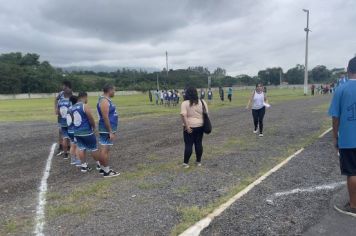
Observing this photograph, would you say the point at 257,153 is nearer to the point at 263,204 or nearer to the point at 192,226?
the point at 263,204

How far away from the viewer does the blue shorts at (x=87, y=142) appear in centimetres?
A: 834

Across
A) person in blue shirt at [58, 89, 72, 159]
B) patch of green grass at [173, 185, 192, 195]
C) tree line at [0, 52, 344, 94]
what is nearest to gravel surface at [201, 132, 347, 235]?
patch of green grass at [173, 185, 192, 195]

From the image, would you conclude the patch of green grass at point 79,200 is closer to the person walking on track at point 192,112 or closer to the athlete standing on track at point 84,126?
the athlete standing on track at point 84,126

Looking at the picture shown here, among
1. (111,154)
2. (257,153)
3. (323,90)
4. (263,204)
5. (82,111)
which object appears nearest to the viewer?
(263,204)

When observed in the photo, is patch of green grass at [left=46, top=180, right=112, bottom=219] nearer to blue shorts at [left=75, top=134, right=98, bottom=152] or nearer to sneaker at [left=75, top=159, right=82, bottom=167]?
blue shorts at [left=75, top=134, right=98, bottom=152]

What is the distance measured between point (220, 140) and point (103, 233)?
801 cm

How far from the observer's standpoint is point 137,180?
24.8ft

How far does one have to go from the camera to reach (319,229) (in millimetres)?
4949

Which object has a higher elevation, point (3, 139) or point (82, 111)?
point (82, 111)

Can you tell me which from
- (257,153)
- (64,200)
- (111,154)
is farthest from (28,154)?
(257,153)

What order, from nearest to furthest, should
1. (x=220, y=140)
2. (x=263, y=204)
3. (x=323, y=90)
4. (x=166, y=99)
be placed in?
1. (x=263, y=204)
2. (x=220, y=140)
3. (x=166, y=99)
4. (x=323, y=90)

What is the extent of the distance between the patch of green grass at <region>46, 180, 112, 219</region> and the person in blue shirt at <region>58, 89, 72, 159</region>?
3.00 meters

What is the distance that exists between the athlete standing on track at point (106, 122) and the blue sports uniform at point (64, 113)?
2379 millimetres

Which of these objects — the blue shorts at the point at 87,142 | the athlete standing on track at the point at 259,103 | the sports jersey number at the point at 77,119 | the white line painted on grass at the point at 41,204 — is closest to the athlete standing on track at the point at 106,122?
the blue shorts at the point at 87,142
